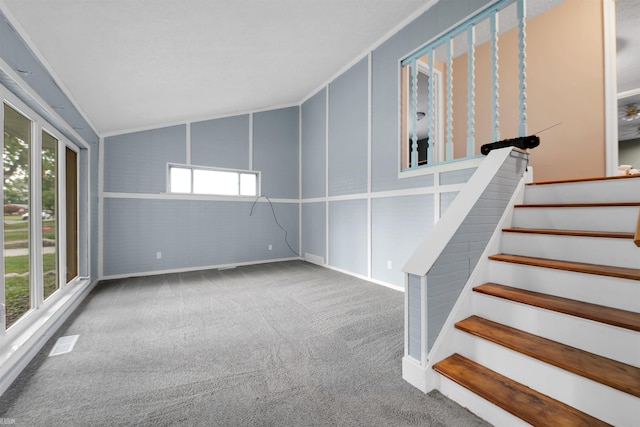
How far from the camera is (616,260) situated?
148cm

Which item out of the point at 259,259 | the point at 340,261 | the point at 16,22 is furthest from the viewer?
the point at 259,259

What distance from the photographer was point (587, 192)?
1910 millimetres

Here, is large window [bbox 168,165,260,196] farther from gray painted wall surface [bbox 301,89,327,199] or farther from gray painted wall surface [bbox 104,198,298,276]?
gray painted wall surface [bbox 301,89,327,199]

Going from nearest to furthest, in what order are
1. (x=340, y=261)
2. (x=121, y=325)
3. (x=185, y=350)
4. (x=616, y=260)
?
(x=616, y=260)
(x=185, y=350)
(x=121, y=325)
(x=340, y=261)

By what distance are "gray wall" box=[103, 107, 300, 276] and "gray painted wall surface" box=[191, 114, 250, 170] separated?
17 millimetres

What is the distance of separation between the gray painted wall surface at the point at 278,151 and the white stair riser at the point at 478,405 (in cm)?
462

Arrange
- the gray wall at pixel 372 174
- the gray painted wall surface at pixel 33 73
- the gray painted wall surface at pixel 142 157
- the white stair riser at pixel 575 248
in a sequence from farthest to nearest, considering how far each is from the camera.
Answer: the gray painted wall surface at pixel 142 157, the gray wall at pixel 372 174, the gray painted wall surface at pixel 33 73, the white stair riser at pixel 575 248

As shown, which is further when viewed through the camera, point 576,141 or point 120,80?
point 576,141

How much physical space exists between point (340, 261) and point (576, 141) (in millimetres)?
3545

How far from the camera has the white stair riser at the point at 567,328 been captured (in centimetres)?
114

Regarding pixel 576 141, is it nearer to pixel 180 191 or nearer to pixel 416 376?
pixel 416 376

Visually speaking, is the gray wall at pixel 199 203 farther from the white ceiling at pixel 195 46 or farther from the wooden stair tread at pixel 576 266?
the wooden stair tread at pixel 576 266

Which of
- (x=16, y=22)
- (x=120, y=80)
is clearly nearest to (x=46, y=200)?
(x=120, y=80)

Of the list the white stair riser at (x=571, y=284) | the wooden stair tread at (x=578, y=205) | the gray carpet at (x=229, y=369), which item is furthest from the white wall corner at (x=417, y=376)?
the wooden stair tread at (x=578, y=205)
